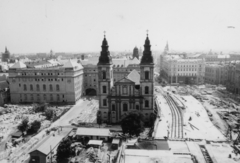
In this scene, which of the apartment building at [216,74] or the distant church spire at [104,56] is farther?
the apartment building at [216,74]

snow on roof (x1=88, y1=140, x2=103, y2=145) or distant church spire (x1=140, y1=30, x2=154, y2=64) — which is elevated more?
distant church spire (x1=140, y1=30, x2=154, y2=64)

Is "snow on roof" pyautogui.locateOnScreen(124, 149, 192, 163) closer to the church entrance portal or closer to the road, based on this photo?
the road

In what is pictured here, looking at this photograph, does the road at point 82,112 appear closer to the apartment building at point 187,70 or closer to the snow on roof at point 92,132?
the snow on roof at point 92,132

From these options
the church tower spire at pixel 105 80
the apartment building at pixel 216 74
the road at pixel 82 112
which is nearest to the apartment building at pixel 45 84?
the road at pixel 82 112

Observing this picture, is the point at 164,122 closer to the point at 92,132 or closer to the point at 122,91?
the point at 122,91

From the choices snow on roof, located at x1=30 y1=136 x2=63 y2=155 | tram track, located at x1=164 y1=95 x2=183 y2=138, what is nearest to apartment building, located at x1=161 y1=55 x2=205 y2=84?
tram track, located at x1=164 y1=95 x2=183 y2=138

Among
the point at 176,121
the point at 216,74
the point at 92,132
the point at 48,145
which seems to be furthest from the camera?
the point at 216,74

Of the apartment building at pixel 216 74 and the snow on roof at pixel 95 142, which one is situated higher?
the apartment building at pixel 216 74

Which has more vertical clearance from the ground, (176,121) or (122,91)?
(122,91)

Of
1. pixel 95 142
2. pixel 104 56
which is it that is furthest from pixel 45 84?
pixel 95 142
